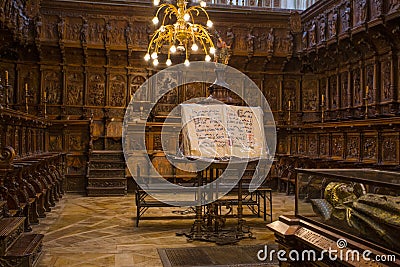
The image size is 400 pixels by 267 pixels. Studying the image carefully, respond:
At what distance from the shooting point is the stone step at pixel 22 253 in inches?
155

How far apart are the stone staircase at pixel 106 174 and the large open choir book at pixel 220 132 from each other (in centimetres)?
512

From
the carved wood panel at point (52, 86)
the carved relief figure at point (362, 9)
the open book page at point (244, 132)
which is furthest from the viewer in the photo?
the carved wood panel at point (52, 86)

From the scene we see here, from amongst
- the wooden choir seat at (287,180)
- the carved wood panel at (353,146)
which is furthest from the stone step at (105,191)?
the carved wood panel at (353,146)

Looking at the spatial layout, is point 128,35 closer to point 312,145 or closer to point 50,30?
point 50,30

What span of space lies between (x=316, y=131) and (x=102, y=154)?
550cm

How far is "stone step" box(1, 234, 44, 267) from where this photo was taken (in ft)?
12.9

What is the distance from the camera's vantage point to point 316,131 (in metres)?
11.2

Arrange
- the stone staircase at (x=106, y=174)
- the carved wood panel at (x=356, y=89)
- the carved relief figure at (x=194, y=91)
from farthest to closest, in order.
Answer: the carved relief figure at (x=194, y=91)
the carved wood panel at (x=356, y=89)
the stone staircase at (x=106, y=174)

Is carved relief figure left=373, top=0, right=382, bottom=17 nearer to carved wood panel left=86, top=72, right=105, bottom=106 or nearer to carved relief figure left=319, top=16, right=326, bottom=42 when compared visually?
carved relief figure left=319, top=16, right=326, bottom=42

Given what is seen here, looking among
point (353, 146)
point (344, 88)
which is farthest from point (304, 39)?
point (353, 146)

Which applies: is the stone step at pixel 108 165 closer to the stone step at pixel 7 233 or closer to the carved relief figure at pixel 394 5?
the stone step at pixel 7 233

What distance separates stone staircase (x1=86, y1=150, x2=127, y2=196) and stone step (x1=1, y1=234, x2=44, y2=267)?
5.74 meters

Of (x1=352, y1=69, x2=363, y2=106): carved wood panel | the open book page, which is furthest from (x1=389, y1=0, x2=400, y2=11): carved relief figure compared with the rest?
the open book page

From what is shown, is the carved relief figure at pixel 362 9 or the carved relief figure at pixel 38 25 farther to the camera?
the carved relief figure at pixel 38 25
